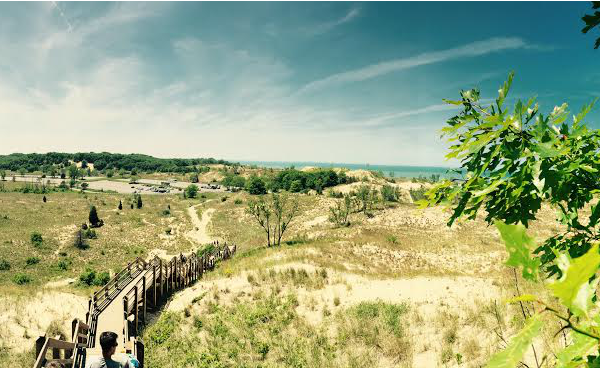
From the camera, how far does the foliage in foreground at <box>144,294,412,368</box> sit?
33.4ft

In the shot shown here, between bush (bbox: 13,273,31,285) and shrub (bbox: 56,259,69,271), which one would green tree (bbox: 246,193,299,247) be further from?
bush (bbox: 13,273,31,285)

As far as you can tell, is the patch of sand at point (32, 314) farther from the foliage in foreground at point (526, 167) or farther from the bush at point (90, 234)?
the bush at point (90, 234)

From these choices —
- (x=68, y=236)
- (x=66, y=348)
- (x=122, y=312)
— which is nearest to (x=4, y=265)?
(x=68, y=236)

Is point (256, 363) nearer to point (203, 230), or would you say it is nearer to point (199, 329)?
point (199, 329)

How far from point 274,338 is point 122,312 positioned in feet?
21.8

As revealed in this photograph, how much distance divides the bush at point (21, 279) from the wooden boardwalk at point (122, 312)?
2813cm

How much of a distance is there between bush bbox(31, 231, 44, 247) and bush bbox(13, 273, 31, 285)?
16.2 meters

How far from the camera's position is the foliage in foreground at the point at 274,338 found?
10.2 meters

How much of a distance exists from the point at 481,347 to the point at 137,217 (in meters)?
81.2

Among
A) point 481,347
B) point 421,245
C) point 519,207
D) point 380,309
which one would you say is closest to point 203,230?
point 421,245

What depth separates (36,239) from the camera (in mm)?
52688

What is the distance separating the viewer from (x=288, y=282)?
17.3 metres

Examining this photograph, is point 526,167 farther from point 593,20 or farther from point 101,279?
point 101,279

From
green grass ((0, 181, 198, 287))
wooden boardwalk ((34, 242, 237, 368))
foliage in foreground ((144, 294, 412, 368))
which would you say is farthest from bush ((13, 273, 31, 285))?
foliage in foreground ((144, 294, 412, 368))
